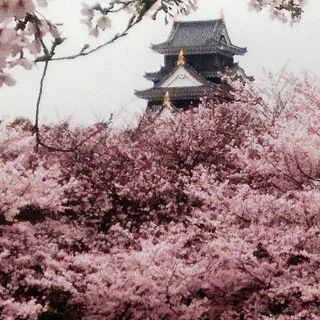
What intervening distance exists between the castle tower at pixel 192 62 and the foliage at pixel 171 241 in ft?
77.3

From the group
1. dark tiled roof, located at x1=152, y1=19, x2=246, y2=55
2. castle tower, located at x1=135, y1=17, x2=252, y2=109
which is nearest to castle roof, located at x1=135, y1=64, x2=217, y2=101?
castle tower, located at x1=135, y1=17, x2=252, y2=109

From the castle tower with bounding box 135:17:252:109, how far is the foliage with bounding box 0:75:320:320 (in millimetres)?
23546

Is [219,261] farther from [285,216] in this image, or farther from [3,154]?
[3,154]

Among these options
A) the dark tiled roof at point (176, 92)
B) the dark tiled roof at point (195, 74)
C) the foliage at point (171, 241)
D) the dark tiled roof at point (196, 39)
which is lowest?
the foliage at point (171, 241)

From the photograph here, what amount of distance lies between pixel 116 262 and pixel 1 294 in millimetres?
2068

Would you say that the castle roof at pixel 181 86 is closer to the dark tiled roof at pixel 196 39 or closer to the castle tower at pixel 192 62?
the castle tower at pixel 192 62

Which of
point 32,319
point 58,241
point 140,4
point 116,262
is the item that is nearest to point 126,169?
point 58,241

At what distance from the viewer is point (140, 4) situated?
8.95 feet

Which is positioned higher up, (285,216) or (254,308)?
(285,216)

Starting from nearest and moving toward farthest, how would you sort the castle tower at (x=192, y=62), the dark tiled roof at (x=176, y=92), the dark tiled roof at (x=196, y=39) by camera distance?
the dark tiled roof at (x=176, y=92)
the castle tower at (x=192, y=62)
the dark tiled roof at (x=196, y=39)

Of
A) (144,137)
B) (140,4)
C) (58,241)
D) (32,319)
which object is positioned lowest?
(32,319)

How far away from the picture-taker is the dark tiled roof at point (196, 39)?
139ft

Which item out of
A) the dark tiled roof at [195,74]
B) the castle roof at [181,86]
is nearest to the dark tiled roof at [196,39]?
the castle roof at [181,86]

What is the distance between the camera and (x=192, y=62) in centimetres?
4319
